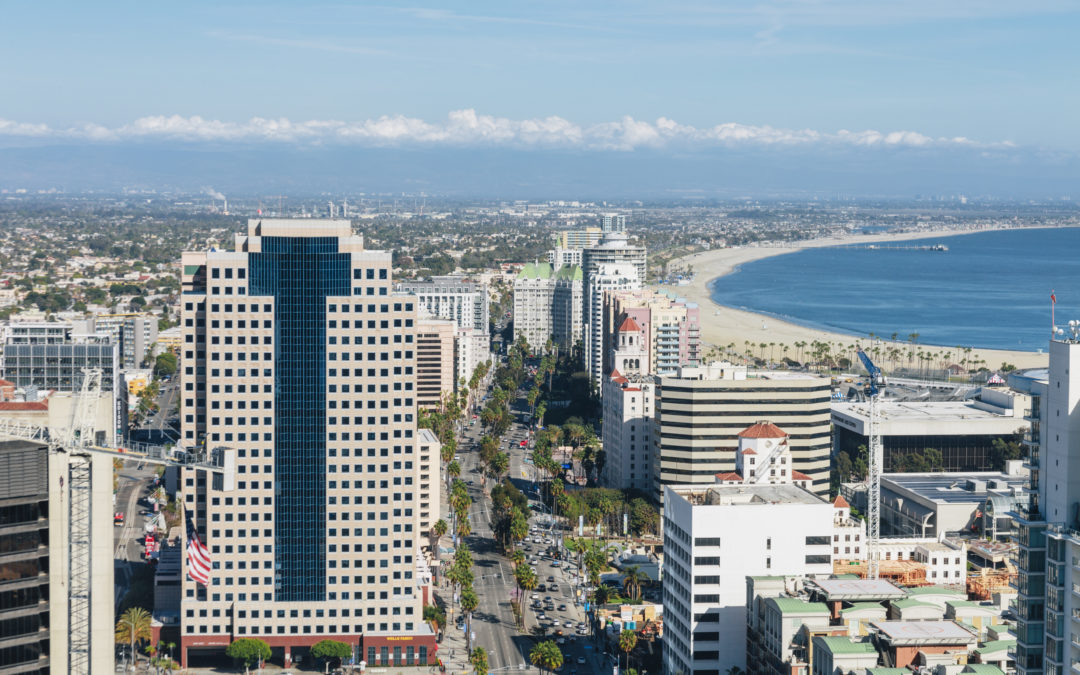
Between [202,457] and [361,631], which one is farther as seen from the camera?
[361,631]

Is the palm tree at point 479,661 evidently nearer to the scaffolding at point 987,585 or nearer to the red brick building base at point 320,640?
the red brick building base at point 320,640

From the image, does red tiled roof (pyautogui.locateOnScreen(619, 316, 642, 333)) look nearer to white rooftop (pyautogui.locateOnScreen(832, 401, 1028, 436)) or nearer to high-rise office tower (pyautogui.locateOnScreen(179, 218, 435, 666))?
white rooftop (pyautogui.locateOnScreen(832, 401, 1028, 436))

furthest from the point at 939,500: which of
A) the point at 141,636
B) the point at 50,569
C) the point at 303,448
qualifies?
the point at 50,569

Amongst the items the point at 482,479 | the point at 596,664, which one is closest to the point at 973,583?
the point at 596,664

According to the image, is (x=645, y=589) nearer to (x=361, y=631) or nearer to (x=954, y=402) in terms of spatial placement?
(x=361, y=631)

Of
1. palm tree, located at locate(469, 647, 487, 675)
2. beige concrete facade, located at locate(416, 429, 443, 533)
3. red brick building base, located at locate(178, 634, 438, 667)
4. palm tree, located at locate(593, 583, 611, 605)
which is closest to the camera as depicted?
palm tree, located at locate(469, 647, 487, 675)

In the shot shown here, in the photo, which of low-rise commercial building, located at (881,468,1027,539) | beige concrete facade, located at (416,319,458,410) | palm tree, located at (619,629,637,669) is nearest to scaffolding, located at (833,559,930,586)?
palm tree, located at (619,629,637,669)

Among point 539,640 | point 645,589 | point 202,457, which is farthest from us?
point 645,589

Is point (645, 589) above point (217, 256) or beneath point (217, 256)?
beneath
